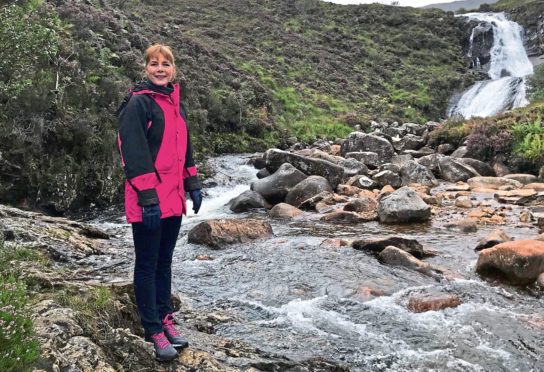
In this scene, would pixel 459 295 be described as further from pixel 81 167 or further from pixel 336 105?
pixel 336 105

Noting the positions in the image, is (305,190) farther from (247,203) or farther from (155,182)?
(155,182)

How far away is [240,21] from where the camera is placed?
52469mm

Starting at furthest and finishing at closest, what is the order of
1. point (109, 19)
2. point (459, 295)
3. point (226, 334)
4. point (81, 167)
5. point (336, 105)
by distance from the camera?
point (336, 105), point (109, 19), point (81, 167), point (459, 295), point (226, 334)

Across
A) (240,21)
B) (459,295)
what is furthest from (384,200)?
(240,21)

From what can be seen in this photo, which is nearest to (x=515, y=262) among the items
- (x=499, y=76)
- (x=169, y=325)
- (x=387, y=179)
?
(x=169, y=325)

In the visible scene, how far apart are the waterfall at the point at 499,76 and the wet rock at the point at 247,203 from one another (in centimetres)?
2340

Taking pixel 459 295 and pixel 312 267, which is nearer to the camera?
pixel 459 295

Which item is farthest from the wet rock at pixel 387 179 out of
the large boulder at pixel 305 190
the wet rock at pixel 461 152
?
the wet rock at pixel 461 152

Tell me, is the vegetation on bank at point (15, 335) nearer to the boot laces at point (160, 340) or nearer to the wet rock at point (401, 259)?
the boot laces at point (160, 340)

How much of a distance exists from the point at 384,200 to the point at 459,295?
4.93 meters

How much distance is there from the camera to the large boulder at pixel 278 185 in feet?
43.3

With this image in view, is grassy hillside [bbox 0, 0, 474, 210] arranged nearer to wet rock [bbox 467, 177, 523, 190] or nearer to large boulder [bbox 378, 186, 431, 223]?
large boulder [bbox 378, 186, 431, 223]

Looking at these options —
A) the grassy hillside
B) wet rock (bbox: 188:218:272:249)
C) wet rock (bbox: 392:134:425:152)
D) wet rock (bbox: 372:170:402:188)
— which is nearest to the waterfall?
the grassy hillside

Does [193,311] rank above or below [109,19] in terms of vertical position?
below
